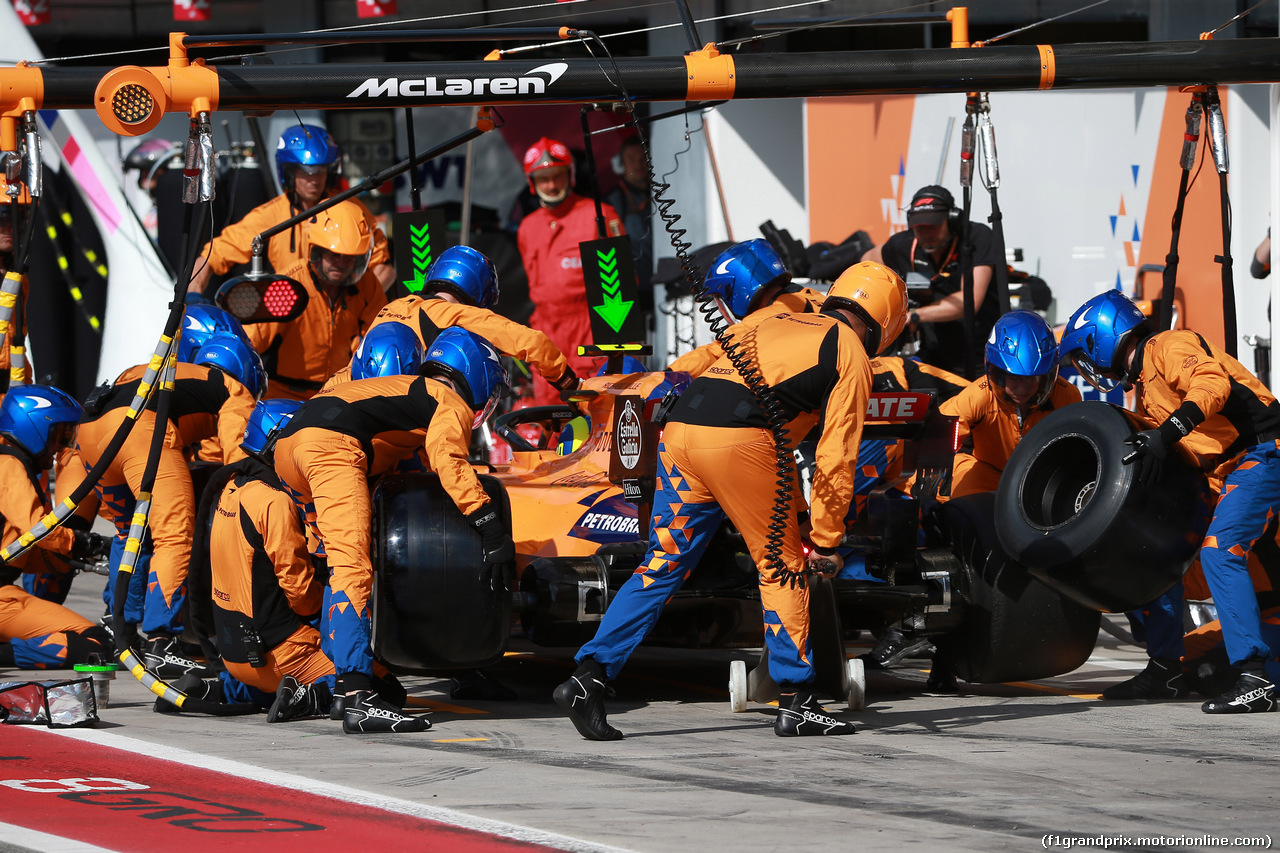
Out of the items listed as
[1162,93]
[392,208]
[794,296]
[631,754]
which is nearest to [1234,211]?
[1162,93]

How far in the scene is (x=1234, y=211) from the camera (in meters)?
10.6

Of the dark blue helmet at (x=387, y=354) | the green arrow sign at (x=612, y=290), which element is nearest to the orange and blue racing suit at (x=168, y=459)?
the dark blue helmet at (x=387, y=354)

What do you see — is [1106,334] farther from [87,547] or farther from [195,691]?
[87,547]

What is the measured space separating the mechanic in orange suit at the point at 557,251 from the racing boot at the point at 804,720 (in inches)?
202

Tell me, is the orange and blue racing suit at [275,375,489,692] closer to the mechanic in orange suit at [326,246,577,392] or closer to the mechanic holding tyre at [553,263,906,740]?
the mechanic holding tyre at [553,263,906,740]

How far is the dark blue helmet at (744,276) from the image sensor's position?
7207mm

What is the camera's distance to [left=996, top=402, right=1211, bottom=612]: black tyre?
6621 millimetres

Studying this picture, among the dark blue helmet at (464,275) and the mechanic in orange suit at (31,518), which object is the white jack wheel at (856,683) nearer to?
Answer: the dark blue helmet at (464,275)

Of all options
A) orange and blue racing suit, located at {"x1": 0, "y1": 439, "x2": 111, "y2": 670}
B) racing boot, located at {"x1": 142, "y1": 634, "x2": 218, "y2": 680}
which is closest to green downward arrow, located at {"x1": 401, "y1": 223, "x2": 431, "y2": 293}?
orange and blue racing suit, located at {"x1": 0, "y1": 439, "x2": 111, "y2": 670}

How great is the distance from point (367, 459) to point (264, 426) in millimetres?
723

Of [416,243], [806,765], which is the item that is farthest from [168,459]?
[806,765]

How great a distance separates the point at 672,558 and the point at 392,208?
9451mm

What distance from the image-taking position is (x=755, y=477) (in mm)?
6270

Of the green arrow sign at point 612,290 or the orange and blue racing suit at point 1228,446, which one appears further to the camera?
the green arrow sign at point 612,290
